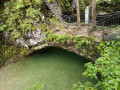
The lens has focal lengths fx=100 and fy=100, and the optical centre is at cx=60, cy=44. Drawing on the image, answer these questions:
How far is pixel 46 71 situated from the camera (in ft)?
27.1

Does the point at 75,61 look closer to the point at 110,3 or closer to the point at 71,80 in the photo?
the point at 71,80

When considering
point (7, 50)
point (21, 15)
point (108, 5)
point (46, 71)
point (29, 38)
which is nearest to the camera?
point (46, 71)

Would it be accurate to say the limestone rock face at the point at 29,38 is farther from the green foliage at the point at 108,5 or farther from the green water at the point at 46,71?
the green foliage at the point at 108,5

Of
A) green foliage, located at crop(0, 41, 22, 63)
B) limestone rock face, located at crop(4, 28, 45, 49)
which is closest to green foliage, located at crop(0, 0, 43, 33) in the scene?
limestone rock face, located at crop(4, 28, 45, 49)

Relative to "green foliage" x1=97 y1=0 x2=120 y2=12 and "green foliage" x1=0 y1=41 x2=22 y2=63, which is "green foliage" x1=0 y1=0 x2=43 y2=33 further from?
"green foliage" x1=97 y1=0 x2=120 y2=12

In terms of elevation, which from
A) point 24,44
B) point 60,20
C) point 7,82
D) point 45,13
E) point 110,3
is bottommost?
point 7,82

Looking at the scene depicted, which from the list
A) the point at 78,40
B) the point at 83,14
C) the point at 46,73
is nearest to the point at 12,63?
the point at 46,73

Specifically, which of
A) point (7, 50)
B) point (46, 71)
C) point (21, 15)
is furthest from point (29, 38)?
point (46, 71)

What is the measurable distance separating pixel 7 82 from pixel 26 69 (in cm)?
170

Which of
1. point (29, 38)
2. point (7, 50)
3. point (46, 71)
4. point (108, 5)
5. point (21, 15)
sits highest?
point (108, 5)

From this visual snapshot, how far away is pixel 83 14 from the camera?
1308 centimetres

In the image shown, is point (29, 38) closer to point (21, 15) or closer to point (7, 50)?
point (21, 15)

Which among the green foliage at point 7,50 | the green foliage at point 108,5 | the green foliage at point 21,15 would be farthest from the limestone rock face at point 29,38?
the green foliage at point 108,5

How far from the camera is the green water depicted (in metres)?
7.13
